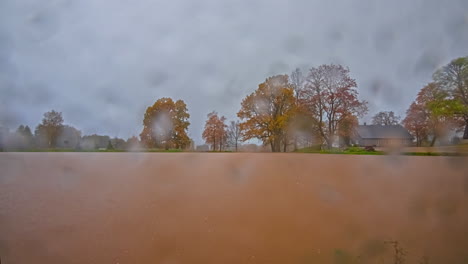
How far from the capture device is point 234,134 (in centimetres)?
421

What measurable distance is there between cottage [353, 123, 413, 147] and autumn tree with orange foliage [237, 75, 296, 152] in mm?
1221

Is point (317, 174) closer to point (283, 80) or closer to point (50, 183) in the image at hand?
point (283, 80)

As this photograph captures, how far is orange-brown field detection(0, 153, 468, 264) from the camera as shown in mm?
1734

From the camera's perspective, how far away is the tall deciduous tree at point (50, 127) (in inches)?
101

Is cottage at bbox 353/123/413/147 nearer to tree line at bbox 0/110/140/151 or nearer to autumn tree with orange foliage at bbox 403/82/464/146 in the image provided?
autumn tree with orange foliage at bbox 403/82/464/146

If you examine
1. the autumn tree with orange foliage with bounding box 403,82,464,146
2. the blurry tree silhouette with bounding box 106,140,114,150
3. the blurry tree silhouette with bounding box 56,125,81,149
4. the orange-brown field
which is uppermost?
the autumn tree with orange foliage with bounding box 403,82,464,146

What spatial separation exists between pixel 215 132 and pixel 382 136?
2.83 metres

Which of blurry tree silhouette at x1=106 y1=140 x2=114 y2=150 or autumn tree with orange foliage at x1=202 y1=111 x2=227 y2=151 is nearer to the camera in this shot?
blurry tree silhouette at x1=106 y1=140 x2=114 y2=150

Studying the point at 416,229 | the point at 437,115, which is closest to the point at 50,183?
the point at 416,229

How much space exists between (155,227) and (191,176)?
50.1 inches

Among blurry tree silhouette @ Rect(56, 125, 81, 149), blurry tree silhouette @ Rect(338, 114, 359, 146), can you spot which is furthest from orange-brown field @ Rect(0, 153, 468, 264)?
blurry tree silhouette @ Rect(338, 114, 359, 146)

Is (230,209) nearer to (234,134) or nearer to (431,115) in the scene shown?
(234,134)

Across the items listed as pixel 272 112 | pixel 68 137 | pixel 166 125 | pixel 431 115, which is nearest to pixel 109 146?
pixel 68 137

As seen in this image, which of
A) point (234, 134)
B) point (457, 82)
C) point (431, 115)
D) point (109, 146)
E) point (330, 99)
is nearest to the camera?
point (457, 82)
